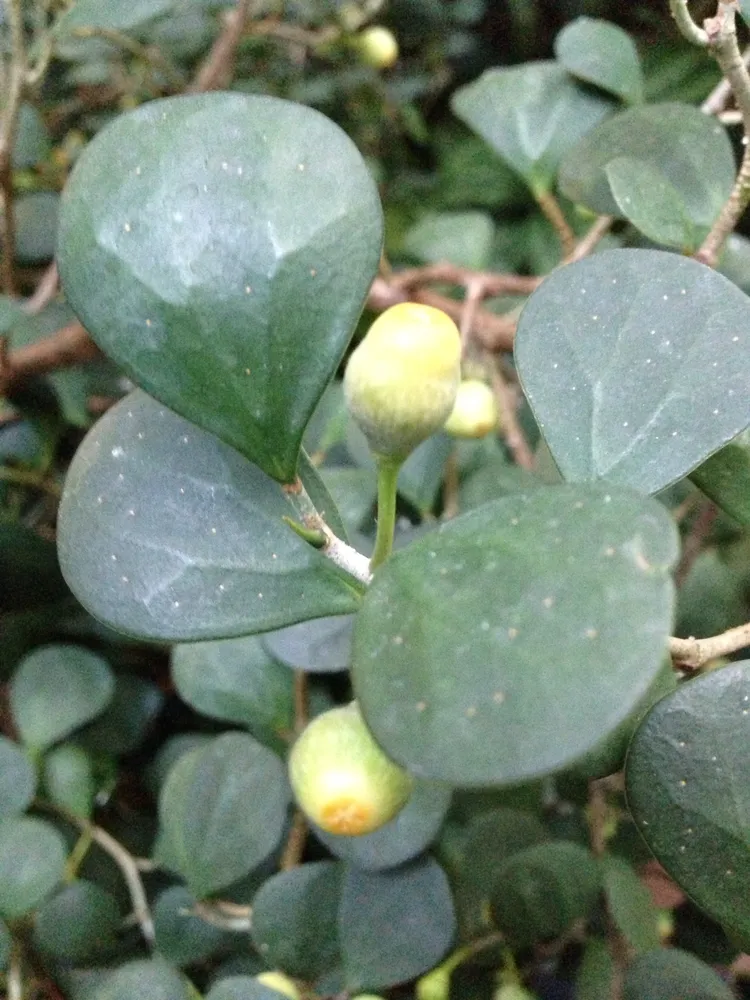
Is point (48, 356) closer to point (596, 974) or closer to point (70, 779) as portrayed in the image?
point (70, 779)

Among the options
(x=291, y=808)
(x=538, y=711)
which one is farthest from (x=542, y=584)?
(x=291, y=808)

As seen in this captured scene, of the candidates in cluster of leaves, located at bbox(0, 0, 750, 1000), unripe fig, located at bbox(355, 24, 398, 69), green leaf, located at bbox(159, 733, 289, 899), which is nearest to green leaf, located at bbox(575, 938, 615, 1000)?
cluster of leaves, located at bbox(0, 0, 750, 1000)

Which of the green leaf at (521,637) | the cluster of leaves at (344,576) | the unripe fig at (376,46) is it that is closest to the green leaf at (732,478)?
the cluster of leaves at (344,576)

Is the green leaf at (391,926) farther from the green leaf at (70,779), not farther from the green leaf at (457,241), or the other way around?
the green leaf at (457,241)

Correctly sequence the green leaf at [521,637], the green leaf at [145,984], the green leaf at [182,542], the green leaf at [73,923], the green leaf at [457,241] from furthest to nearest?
1. the green leaf at [457,241]
2. the green leaf at [73,923]
3. the green leaf at [145,984]
4. the green leaf at [182,542]
5. the green leaf at [521,637]

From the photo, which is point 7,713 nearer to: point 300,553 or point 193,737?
point 193,737

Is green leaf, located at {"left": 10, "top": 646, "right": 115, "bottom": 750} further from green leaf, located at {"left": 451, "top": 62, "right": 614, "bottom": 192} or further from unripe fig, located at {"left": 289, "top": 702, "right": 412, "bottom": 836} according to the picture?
green leaf, located at {"left": 451, "top": 62, "right": 614, "bottom": 192}

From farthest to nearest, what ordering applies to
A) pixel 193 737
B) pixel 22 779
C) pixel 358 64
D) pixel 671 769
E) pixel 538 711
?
1. pixel 358 64
2. pixel 193 737
3. pixel 22 779
4. pixel 671 769
5. pixel 538 711
